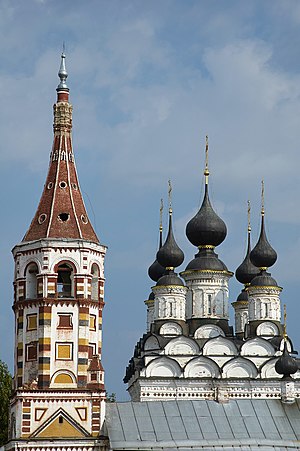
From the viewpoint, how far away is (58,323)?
97.5 ft

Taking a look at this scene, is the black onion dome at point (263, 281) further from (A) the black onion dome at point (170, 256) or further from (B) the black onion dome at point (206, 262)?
(A) the black onion dome at point (170, 256)

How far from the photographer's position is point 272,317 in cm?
5272

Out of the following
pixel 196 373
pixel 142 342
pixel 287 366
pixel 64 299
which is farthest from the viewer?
pixel 142 342

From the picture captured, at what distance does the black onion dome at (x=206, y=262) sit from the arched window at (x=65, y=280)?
21.8m

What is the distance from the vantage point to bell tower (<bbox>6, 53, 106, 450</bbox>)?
29.1 metres

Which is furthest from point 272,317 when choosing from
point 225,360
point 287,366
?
point 287,366

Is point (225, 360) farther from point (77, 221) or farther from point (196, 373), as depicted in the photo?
point (77, 221)

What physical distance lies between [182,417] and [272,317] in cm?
2277

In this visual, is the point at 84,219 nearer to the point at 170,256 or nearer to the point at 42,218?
the point at 42,218

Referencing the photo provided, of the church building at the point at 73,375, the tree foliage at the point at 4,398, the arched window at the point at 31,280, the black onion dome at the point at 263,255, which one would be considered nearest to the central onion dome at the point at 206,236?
the black onion dome at the point at 263,255

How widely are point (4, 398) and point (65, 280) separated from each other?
15.9 m

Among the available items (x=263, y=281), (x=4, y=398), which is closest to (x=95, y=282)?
(x=4, y=398)

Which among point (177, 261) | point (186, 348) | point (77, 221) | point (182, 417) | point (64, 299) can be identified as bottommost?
point (182, 417)

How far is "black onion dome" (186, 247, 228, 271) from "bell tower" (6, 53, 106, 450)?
21402 millimetres
